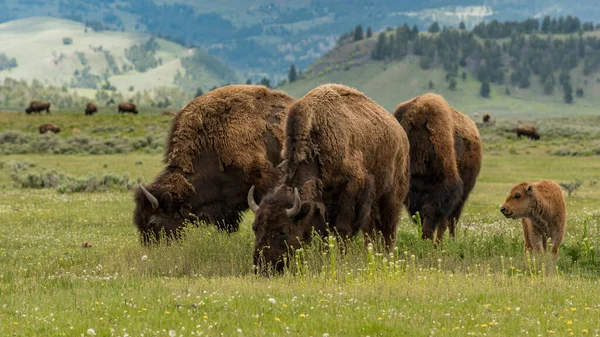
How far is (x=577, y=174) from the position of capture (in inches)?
1372

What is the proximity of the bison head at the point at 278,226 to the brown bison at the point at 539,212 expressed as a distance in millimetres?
4922

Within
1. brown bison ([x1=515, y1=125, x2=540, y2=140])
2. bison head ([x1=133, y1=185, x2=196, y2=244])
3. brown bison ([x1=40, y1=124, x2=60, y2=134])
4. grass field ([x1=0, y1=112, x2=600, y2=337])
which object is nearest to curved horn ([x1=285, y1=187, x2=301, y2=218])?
grass field ([x1=0, y1=112, x2=600, y2=337])

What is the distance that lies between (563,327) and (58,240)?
10.6 m

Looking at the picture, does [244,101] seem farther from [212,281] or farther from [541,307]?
[541,307]

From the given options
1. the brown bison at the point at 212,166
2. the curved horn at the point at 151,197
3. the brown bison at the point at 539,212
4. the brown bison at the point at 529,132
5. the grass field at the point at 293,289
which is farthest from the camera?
the brown bison at the point at 529,132

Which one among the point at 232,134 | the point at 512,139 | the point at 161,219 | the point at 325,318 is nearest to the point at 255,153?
the point at 232,134

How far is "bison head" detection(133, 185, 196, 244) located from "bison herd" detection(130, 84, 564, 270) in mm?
16

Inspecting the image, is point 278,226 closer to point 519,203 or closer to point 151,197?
point 151,197

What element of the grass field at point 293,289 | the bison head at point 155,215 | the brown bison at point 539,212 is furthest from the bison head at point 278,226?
the brown bison at point 539,212

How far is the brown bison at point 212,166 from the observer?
13406mm

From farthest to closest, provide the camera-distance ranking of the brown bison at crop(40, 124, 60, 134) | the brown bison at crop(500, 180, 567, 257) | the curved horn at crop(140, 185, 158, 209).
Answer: the brown bison at crop(40, 124, 60, 134)
the brown bison at crop(500, 180, 567, 257)
the curved horn at crop(140, 185, 158, 209)

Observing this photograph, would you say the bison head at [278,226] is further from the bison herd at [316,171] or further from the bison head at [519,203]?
the bison head at [519,203]

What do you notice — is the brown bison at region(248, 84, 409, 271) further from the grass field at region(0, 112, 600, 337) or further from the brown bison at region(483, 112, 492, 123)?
the brown bison at region(483, 112, 492, 123)

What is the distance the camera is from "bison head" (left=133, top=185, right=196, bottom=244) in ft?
43.4
